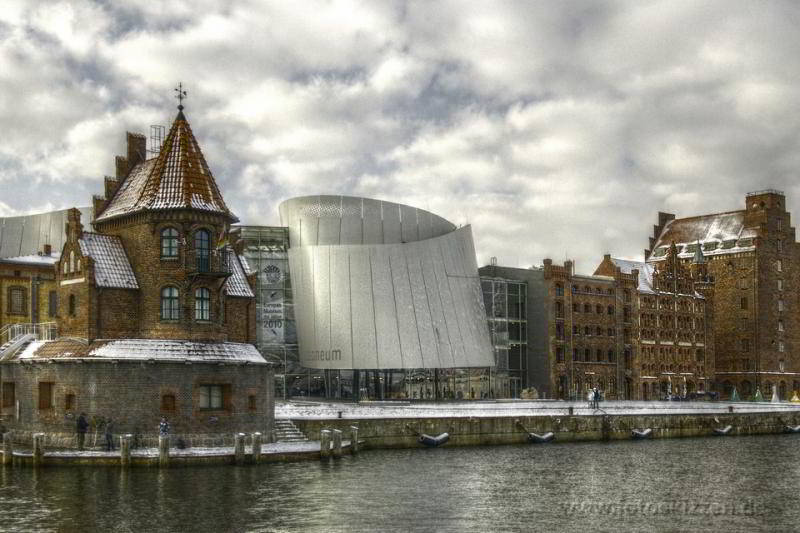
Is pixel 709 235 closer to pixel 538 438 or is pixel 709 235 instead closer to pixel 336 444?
pixel 538 438

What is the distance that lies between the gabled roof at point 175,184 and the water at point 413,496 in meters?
14.2

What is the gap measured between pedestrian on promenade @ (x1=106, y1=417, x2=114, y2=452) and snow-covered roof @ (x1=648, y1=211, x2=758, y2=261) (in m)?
92.5

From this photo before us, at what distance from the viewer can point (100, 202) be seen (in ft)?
188

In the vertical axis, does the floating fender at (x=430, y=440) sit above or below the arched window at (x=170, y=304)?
below

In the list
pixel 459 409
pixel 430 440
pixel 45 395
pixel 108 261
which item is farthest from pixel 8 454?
pixel 459 409

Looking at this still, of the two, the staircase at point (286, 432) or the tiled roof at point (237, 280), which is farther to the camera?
the tiled roof at point (237, 280)

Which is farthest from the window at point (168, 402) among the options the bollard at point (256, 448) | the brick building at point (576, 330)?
the brick building at point (576, 330)

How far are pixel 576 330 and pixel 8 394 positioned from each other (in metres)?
62.6

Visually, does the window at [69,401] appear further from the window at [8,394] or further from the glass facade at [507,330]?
the glass facade at [507,330]

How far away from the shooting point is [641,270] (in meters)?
122

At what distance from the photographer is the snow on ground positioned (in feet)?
200

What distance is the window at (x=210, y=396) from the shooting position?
51.0m

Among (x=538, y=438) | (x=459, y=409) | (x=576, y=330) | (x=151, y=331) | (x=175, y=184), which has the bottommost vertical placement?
(x=538, y=438)

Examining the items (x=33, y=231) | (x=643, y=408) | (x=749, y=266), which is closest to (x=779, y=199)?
(x=749, y=266)
